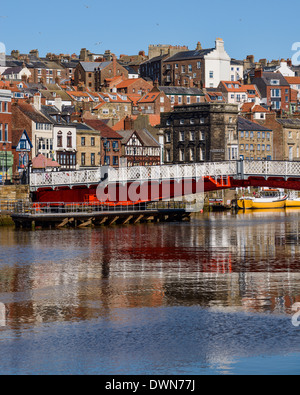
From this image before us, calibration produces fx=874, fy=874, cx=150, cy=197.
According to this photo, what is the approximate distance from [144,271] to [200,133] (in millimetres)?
95635

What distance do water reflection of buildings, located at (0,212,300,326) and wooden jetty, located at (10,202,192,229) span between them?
14.5 feet

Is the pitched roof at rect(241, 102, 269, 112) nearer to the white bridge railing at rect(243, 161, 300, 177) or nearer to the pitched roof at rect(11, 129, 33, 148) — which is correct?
the pitched roof at rect(11, 129, 33, 148)

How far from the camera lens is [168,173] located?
76500 mm

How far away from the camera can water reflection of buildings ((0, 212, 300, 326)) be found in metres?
34.7

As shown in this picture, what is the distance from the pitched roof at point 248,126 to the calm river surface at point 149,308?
88026 millimetres

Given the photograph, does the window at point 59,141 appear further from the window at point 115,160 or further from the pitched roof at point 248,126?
the pitched roof at point 248,126

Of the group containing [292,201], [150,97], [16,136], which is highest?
[150,97]

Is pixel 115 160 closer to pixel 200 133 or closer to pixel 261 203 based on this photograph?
pixel 200 133

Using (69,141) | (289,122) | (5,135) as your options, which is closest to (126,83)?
(289,122)

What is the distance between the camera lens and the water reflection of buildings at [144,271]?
114ft

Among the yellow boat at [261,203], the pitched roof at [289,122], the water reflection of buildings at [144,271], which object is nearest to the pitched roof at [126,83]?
the pitched roof at [289,122]

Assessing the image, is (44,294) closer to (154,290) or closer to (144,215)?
(154,290)

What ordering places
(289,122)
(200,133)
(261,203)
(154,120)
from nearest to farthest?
1. (261,203)
2. (200,133)
3. (154,120)
4. (289,122)

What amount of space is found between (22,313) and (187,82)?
552ft
